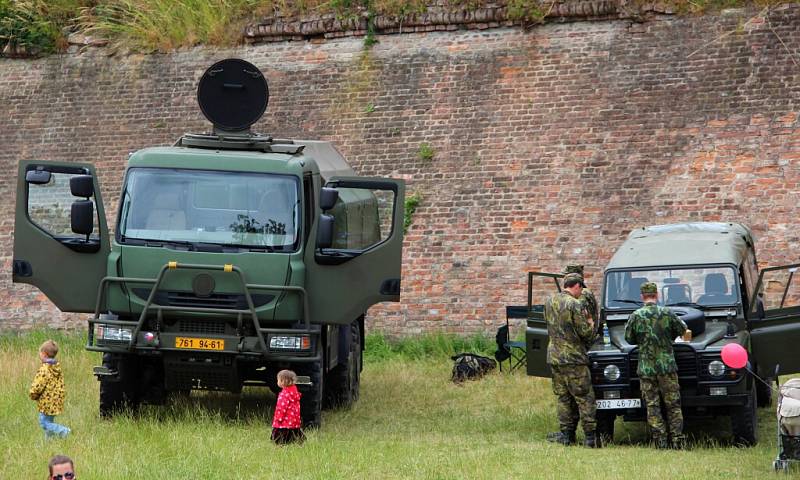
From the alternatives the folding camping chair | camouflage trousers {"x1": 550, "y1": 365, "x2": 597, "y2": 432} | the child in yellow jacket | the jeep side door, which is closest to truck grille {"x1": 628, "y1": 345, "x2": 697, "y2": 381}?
camouflage trousers {"x1": 550, "y1": 365, "x2": 597, "y2": 432}

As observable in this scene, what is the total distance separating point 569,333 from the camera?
1238 cm

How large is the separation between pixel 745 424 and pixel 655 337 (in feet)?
4.22

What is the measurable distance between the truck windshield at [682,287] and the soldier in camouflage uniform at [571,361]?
4.03 ft

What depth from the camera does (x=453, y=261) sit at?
19703 millimetres

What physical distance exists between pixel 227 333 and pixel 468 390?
4.74m

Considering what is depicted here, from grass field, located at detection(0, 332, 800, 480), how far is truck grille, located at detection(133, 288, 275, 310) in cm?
120

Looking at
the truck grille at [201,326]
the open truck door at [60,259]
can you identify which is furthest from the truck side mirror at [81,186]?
the truck grille at [201,326]

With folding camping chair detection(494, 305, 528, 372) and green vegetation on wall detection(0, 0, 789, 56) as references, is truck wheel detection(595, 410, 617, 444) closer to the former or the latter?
folding camping chair detection(494, 305, 528, 372)

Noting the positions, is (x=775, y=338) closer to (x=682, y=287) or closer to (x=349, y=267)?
(x=682, y=287)

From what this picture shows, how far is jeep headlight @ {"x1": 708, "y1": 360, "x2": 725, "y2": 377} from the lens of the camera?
12.1m

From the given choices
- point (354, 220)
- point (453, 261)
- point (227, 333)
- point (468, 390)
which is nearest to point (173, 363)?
point (227, 333)

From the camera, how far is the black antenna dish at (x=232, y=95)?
47.6 feet

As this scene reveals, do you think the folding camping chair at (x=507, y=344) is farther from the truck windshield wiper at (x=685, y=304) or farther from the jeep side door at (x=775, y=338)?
the jeep side door at (x=775, y=338)

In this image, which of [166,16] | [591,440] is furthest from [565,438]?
[166,16]
